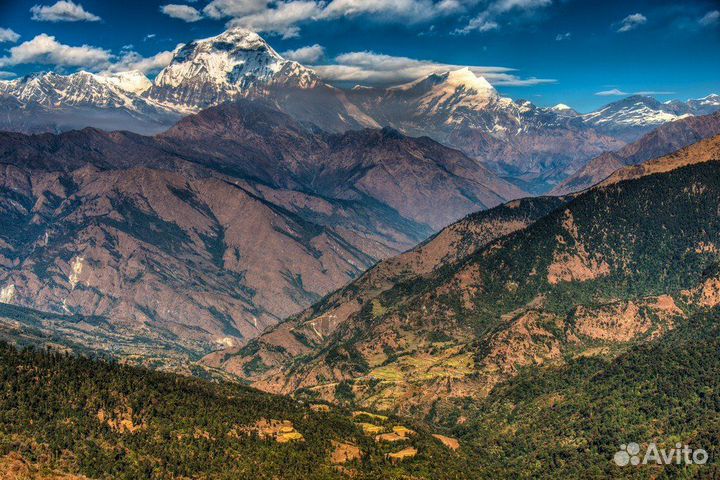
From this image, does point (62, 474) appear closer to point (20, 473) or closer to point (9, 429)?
point (20, 473)

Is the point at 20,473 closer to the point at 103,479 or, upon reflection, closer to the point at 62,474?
the point at 62,474

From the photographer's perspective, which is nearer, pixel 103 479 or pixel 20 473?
pixel 20 473

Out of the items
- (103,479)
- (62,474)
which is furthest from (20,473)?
(103,479)

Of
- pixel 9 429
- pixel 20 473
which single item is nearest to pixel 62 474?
pixel 20 473

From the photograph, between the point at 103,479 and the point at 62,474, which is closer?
the point at 62,474

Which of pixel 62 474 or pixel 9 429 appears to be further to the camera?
pixel 9 429
